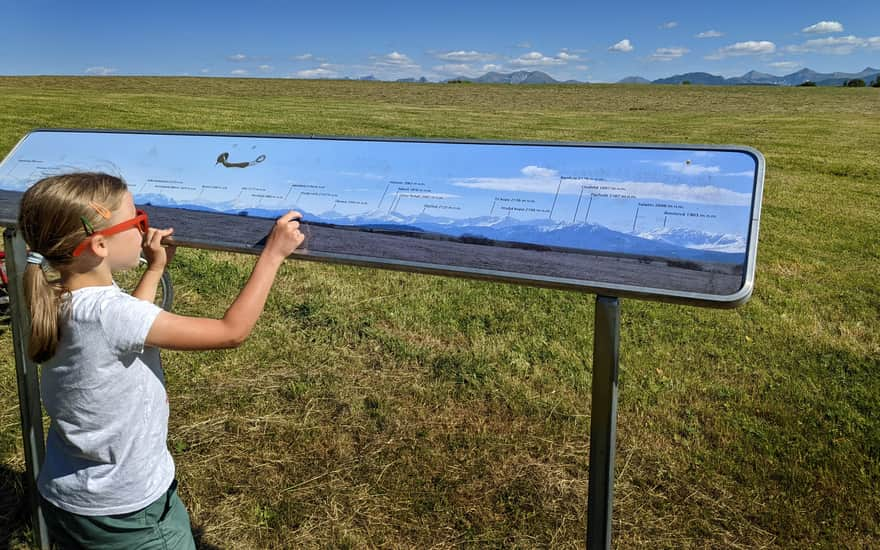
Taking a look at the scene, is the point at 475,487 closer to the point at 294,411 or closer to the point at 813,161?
the point at 294,411

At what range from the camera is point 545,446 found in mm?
3641

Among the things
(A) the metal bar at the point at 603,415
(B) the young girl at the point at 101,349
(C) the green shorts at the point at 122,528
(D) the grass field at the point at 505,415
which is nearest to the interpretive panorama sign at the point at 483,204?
(A) the metal bar at the point at 603,415

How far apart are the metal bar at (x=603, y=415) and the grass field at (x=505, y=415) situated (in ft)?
3.53

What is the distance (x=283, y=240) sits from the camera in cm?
201

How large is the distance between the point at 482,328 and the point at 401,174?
2692mm

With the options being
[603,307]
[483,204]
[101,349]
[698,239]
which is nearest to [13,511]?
[101,349]

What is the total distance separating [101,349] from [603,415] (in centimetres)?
137

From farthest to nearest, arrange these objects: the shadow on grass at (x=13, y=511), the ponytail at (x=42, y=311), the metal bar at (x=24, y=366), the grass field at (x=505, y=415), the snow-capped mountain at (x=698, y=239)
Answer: the grass field at (x=505, y=415) → the shadow on grass at (x=13, y=511) → the metal bar at (x=24, y=366) → the snow-capped mountain at (x=698, y=239) → the ponytail at (x=42, y=311)

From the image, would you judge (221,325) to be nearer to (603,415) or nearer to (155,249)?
(155,249)

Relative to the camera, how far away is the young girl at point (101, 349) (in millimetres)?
1722

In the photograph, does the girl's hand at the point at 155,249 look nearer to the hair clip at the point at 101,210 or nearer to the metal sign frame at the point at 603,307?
the metal sign frame at the point at 603,307

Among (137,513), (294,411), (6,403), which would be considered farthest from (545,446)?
(6,403)

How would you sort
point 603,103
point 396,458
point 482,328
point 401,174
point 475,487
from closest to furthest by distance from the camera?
point 401,174 < point 475,487 < point 396,458 < point 482,328 < point 603,103

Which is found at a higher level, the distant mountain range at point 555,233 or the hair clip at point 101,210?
the hair clip at point 101,210
